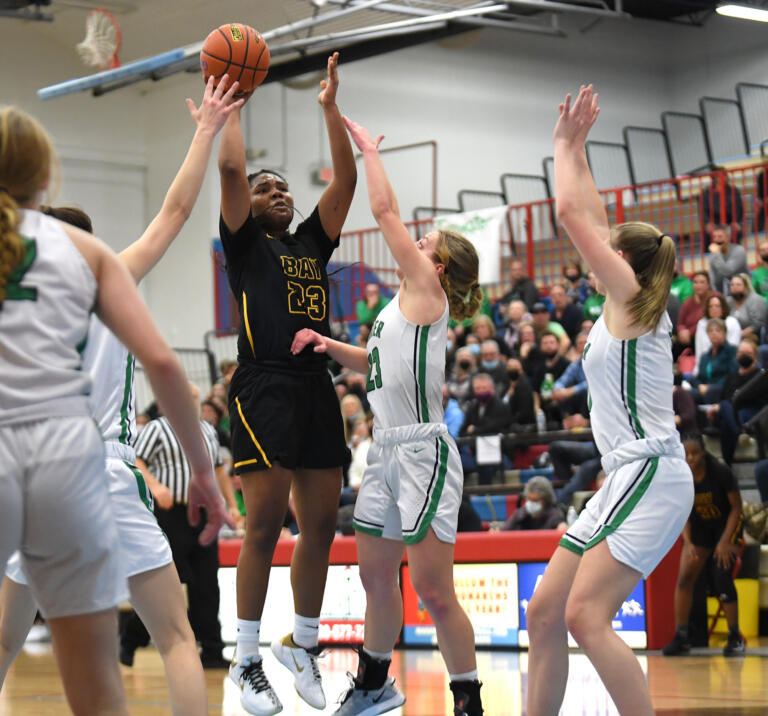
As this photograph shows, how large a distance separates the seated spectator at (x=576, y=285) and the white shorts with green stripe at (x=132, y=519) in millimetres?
11393

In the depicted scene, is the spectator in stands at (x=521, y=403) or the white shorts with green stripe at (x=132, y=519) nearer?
the white shorts with green stripe at (x=132, y=519)

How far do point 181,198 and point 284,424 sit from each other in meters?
1.32

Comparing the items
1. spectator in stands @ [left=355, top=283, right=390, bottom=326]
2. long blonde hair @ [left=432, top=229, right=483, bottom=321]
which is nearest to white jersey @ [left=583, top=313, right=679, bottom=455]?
long blonde hair @ [left=432, top=229, right=483, bottom=321]

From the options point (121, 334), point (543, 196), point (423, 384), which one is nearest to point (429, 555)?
point (423, 384)

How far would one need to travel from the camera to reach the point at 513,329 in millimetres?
14758

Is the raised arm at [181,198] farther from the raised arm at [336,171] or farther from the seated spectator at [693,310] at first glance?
the seated spectator at [693,310]

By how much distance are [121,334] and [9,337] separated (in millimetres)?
261

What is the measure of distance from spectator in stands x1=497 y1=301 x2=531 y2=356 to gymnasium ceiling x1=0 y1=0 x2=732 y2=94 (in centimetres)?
435

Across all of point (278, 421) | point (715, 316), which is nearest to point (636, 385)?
point (278, 421)

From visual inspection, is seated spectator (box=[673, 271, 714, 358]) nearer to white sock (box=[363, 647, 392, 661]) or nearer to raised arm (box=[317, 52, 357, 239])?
raised arm (box=[317, 52, 357, 239])

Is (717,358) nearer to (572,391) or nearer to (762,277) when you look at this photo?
(572,391)

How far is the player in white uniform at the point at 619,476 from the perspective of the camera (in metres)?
3.99

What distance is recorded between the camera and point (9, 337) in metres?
2.60

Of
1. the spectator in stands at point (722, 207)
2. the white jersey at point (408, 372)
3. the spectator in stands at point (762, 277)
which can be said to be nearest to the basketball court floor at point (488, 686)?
the white jersey at point (408, 372)
